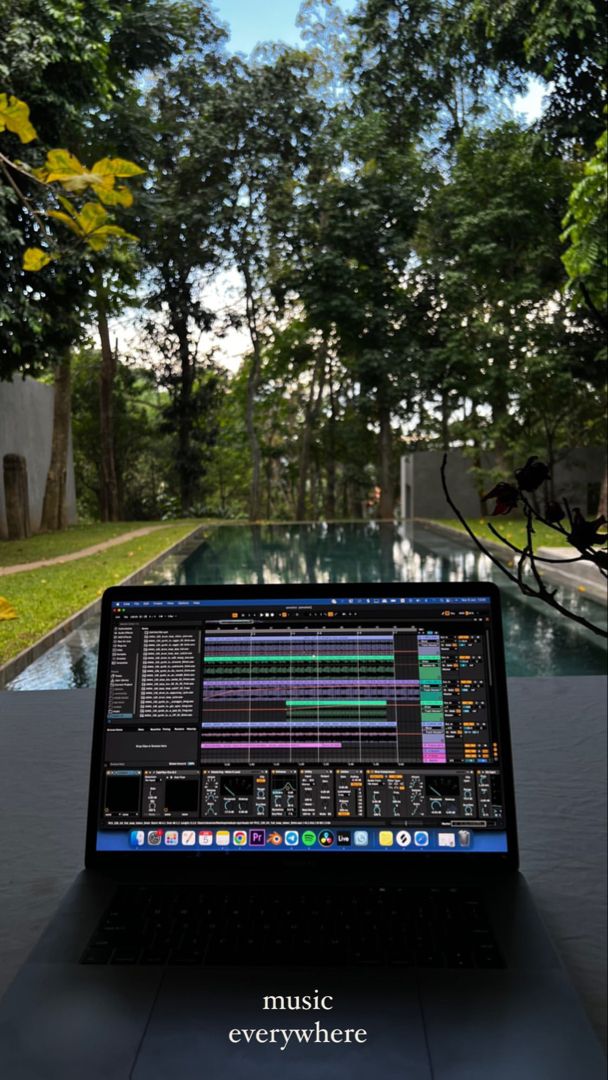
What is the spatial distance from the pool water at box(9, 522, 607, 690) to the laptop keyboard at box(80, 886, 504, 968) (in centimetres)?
113

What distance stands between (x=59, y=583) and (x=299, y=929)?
5.65ft

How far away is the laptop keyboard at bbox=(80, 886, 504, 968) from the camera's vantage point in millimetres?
768

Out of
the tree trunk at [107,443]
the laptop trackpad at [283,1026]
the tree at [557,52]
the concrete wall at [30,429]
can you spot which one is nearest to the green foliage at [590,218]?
the tree at [557,52]

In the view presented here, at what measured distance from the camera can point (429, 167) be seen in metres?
3.34

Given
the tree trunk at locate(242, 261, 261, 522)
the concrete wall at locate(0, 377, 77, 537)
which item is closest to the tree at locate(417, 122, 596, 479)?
the tree trunk at locate(242, 261, 261, 522)

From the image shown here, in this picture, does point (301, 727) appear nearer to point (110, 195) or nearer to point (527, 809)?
point (527, 809)

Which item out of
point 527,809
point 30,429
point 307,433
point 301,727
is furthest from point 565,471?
point 301,727

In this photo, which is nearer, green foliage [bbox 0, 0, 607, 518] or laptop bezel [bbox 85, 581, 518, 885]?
laptop bezel [bbox 85, 581, 518, 885]

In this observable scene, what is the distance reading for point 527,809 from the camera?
3.97 ft

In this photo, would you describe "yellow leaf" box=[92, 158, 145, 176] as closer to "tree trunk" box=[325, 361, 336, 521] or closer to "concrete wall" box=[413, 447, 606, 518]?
"concrete wall" box=[413, 447, 606, 518]

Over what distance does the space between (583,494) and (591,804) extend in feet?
8.55

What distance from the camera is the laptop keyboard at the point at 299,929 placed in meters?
0.77

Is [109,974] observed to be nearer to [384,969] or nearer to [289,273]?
[384,969]

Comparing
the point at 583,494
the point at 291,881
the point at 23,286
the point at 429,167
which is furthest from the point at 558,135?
the point at 291,881
